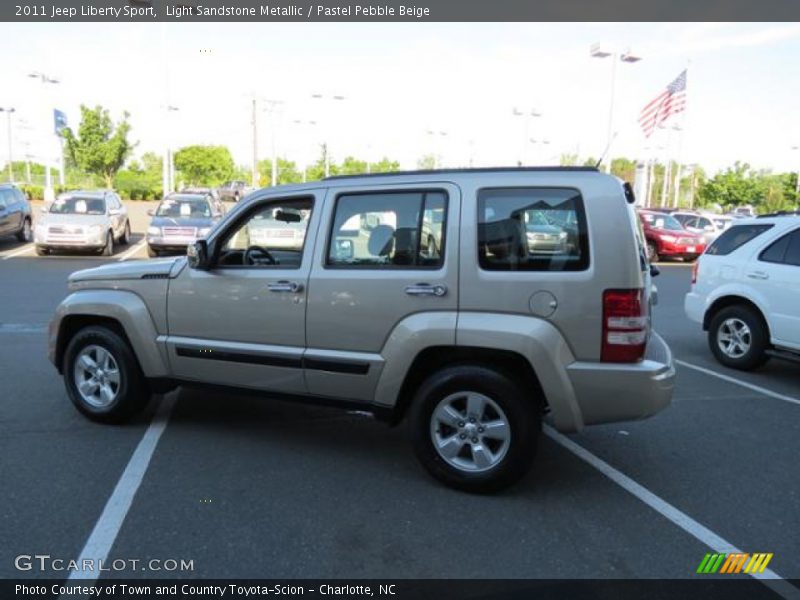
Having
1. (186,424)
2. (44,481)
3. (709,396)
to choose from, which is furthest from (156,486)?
(709,396)

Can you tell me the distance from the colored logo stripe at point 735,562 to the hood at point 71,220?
55.4ft

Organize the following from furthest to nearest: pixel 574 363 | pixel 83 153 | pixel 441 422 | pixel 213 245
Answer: pixel 83 153, pixel 213 245, pixel 441 422, pixel 574 363

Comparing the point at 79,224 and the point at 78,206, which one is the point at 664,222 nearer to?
the point at 79,224

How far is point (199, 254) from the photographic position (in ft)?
14.9

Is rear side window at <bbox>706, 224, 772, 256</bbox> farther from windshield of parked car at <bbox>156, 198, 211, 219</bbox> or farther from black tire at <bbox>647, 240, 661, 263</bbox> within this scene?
black tire at <bbox>647, 240, 661, 263</bbox>

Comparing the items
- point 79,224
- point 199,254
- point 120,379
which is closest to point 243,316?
point 199,254

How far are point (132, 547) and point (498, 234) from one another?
2620 mm

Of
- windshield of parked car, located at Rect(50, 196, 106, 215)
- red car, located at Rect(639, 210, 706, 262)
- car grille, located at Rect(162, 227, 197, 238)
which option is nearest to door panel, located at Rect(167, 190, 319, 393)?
car grille, located at Rect(162, 227, 197, 238)

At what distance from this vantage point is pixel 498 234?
3885 mm

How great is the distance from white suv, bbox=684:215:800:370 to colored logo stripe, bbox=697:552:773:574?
4.03 m

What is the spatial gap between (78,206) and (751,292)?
1660 centimetres

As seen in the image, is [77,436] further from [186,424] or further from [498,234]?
[498,234]

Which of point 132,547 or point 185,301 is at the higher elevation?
point 185,301

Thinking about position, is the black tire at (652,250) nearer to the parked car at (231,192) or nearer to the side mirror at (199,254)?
the side mirror at (199,254)
